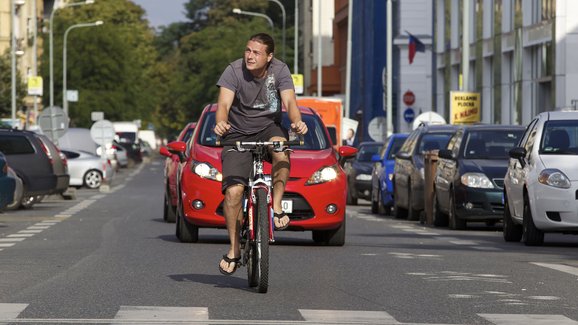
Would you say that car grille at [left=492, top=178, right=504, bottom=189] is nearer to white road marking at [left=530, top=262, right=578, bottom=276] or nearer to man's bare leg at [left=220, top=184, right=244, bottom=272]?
white road marking at [left=530, top=262, right=578, bottom=276]

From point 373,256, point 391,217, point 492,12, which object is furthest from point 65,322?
point 492,12

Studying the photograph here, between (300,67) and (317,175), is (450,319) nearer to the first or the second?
(317,175)

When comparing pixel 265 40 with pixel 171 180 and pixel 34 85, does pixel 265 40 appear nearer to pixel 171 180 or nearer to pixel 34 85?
pixel 171 180

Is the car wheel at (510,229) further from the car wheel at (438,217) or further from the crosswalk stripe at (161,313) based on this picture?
the crosswalk stripe at (161,313)

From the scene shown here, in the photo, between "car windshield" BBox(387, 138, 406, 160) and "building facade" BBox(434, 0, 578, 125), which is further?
"building facade" BBox(434, 0, 578, 125)

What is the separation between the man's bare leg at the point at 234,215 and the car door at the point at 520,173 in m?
8.16

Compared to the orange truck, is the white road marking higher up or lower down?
lower down

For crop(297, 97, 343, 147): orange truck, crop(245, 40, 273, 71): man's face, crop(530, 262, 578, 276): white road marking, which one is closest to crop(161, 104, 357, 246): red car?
crop(530, 262, 578, 276): white road marking

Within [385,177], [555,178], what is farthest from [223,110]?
[385,177]

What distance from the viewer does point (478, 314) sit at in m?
11.6

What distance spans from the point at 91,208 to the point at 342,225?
53.6 ft

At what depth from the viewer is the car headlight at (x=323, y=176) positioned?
1945cm

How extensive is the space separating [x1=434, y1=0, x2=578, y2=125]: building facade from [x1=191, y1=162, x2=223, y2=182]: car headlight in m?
23.3

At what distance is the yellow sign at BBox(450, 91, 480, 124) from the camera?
44188 millimetres
